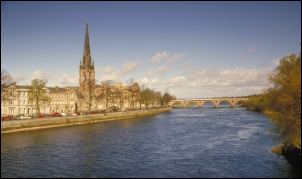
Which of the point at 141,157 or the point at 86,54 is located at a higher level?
the point at 86,54

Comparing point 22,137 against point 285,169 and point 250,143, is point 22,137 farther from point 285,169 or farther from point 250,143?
point 285,169

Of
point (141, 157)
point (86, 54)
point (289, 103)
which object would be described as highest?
point (86, 54)

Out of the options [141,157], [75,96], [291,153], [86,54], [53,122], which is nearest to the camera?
[291,153]

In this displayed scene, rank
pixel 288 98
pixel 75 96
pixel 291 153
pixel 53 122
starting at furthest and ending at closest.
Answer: pixel 75 96, pixel 53 122, pixel 291 153, pixel 288 98

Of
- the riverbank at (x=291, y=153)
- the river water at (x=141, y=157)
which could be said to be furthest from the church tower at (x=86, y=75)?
the riverbank at (x=291, y=153)

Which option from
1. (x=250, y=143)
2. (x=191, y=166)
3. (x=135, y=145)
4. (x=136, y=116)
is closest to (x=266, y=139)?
(x=250, y=143)

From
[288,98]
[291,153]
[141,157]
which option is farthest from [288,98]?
[141,157]

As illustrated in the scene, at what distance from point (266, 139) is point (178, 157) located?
22958mm

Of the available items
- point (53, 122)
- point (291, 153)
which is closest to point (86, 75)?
point (53, 122)

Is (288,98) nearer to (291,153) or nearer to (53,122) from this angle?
(291,153)

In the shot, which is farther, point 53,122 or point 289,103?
point 53,122

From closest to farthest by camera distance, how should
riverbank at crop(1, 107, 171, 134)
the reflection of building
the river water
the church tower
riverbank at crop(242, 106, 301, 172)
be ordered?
Result: the river water < riverbank at crop(242, 106, 301, 172) < riverbank at crop(1, 107, 171, 134) < the reflection of building < the church tower

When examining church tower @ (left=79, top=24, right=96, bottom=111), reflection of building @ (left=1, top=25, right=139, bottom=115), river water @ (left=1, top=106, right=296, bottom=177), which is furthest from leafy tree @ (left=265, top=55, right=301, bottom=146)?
church tower @ (left=79, top=24, right=96, bottom=111)

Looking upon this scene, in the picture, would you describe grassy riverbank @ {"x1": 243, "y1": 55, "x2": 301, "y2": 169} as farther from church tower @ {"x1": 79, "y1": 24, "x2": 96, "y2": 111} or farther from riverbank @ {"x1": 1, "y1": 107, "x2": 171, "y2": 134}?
church tower @ {"x1": 79, "y1": 24, "x2": 96, "y2": 111}
